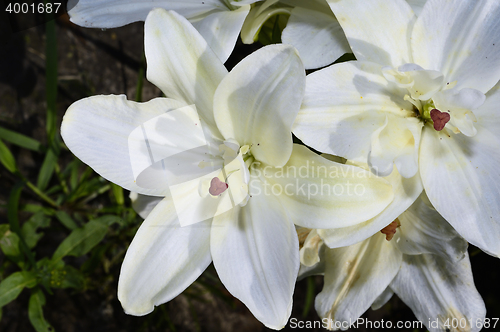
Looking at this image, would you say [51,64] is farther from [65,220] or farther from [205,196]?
[205,196]

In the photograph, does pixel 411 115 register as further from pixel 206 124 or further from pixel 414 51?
pixel 206 124

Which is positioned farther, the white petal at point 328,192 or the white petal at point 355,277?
the white petal at point 355,277

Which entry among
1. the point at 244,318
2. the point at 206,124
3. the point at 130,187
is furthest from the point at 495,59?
the point at 244,318

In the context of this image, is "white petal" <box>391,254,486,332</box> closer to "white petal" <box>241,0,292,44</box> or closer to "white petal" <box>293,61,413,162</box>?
"white petal" <box>293,61,413,162</box>

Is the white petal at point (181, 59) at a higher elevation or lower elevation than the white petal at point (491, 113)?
higher

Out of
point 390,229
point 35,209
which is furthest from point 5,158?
point 390,229

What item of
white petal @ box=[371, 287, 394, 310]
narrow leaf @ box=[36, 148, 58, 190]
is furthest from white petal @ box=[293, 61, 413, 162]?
narrow leaf @ box=[36, 148, 58, 190]

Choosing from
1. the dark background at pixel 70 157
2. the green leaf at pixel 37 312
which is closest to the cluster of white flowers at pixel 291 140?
the green leaf at pixel 37 312

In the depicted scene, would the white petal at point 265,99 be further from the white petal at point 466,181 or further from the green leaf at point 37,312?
the green leaf at point 37,312
